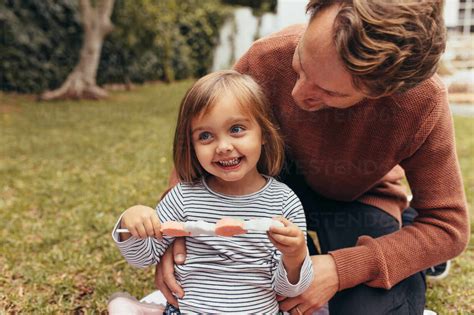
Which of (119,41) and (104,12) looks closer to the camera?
(104,12)

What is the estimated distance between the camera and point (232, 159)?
1.55 meters

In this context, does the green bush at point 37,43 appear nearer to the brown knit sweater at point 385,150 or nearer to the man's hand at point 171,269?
the brown knit sweater at point 385,150

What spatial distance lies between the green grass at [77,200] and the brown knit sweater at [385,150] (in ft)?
2.14

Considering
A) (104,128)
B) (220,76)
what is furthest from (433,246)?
(104,128)

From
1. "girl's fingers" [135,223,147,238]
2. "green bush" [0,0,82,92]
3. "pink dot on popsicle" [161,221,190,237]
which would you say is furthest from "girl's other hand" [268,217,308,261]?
"green bush" [0,0,82,92]

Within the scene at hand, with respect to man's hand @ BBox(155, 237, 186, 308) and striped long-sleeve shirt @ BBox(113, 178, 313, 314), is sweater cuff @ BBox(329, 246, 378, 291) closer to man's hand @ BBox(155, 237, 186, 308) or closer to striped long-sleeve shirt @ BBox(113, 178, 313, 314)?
striped long-sleeve shirt @ BBox(113, 178, 313, 314)

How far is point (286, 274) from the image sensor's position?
1.52 metres

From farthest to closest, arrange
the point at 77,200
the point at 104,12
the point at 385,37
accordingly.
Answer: the point at 104,12
the point at 77,200
the point at 385,37

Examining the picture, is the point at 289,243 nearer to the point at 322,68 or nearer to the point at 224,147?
the point at 224,147

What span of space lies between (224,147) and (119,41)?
9875 millimetres

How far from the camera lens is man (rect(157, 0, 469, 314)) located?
134 centimetres

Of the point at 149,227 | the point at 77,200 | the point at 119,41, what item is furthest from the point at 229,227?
the point at 119,41

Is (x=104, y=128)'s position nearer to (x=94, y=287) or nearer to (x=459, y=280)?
(x=94, y=287)

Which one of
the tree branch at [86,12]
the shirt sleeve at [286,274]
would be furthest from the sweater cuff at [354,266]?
the tree branch at [86,12]
